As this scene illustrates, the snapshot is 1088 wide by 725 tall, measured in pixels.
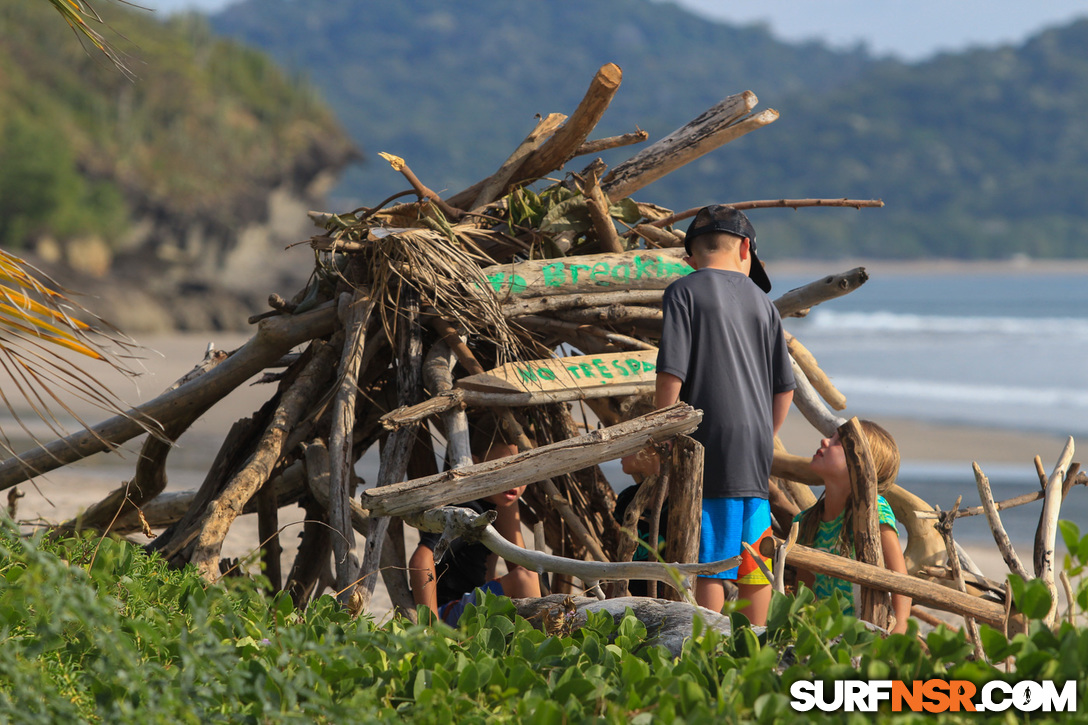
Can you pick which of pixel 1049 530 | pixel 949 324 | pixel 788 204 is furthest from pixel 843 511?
pixel 949 324

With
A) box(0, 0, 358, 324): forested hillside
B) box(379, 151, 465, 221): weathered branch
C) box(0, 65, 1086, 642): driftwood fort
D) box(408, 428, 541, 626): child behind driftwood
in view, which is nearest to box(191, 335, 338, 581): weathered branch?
box(0, 65, 1086, 642): driftwood fort

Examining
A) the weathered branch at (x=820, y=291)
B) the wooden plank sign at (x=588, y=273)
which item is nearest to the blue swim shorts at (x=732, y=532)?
the weathered branch at (x=820, y=291)

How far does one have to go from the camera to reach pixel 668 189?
506ft

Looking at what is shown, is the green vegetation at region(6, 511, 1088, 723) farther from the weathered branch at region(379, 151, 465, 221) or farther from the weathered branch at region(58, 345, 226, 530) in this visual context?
the weathered branch at region(379, 151, 465, 221)

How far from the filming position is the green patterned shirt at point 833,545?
388 cm

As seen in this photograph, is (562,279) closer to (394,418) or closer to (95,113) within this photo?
(394,418)

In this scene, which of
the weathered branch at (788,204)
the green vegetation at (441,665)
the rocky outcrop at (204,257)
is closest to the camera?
the green vegetation at (441,665)

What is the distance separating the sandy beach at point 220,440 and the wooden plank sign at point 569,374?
129 inches

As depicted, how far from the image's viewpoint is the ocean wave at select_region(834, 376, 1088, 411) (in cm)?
1827

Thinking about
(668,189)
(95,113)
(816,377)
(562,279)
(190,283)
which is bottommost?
(816,377)

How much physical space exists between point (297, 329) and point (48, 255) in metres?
34.0

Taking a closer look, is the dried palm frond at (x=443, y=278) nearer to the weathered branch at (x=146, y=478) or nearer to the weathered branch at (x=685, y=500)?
the weathered branch at (x=685, y=500)

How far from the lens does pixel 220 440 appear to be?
14648 mm

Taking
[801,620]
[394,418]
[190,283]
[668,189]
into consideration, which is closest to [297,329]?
[394,418]
